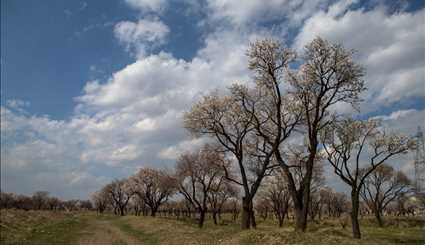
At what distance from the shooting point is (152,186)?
291 ft

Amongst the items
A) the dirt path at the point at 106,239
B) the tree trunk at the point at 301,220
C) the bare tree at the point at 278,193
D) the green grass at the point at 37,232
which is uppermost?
the bare tree at the point at 278,193

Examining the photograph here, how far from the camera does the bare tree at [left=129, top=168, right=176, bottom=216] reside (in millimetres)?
84250

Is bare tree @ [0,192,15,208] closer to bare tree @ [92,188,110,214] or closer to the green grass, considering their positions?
bare tree @ [92,188,110,214]

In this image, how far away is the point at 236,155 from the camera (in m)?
33.3

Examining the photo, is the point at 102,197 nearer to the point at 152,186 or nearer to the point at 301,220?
the point at 152,186

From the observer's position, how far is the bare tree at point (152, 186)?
84.2 meters

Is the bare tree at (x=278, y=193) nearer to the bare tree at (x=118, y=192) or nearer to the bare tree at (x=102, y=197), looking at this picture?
the bare tree at (x=118, y=192)

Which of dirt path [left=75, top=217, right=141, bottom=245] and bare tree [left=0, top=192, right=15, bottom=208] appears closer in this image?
dirt path [left=75, top=217, right=141, bottom=245]

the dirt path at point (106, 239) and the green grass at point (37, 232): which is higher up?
the green grass at point (37, 232)

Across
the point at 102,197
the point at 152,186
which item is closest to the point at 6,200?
the point at 102,197

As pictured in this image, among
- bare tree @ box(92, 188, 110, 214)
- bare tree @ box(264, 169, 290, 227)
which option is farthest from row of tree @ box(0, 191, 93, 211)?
bare tree @ box(264, 169, 290, 227)

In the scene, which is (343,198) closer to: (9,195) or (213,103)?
(213,103)

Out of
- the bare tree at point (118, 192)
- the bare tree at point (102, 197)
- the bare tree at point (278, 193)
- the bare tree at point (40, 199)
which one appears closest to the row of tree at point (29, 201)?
→ the bare tree at point (40, 199)

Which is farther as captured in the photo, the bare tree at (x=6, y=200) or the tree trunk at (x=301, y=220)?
the bare tree at (x=6, y=200)
